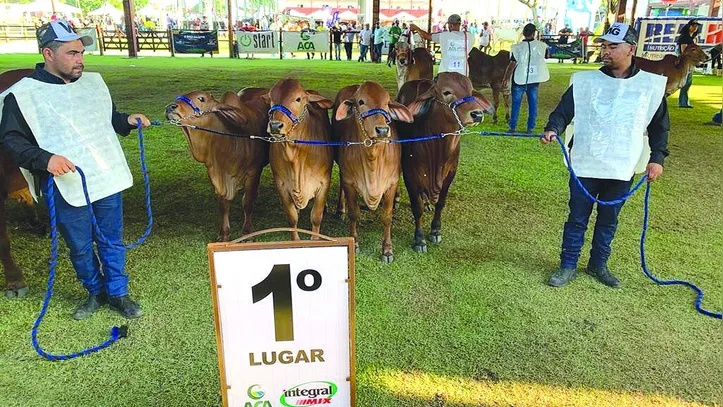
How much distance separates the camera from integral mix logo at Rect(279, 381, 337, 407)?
2.52 metres

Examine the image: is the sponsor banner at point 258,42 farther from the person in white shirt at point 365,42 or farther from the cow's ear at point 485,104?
the cow's ear at point 485,104

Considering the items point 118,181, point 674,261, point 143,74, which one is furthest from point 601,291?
point 143,74

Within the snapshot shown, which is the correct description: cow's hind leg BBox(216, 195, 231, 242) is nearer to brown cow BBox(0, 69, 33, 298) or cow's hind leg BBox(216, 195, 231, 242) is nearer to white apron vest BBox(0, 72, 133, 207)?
white apron vest BBox(0, 72, 133, 207)

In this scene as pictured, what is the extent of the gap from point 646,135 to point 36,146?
442cm

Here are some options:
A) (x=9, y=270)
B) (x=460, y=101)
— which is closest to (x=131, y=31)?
(x=9, y=270)

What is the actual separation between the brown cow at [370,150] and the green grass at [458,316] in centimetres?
60

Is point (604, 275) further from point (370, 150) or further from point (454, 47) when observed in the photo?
point (454, 47)

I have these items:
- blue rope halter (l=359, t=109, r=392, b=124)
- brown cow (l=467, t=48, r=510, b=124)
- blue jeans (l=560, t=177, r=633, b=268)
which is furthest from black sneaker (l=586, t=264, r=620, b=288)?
brown cow (l=467, t=48, r=510, b=124)

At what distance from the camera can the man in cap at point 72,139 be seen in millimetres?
3256

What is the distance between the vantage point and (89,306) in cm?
393

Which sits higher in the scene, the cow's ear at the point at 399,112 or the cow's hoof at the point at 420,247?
→ the cow's ear at the point at 399,112

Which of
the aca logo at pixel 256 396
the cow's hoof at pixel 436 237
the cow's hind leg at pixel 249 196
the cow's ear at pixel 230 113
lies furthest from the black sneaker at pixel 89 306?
the cow's hoof at pixel 436 237

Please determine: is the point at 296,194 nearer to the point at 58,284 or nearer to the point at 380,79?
the point at 58,284

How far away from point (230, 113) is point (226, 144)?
296mm
